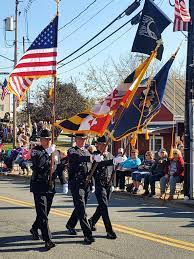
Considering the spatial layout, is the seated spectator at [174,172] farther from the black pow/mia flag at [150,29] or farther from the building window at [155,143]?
the building window at [155,143]

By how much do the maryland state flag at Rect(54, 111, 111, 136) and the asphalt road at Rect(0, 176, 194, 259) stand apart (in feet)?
6.18

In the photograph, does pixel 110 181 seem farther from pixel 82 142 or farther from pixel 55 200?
pixel 55 200

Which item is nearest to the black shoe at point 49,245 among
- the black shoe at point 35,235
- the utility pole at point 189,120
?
the black shoe at point 35,235

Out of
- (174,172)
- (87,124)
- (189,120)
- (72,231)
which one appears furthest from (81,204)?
(174,172)

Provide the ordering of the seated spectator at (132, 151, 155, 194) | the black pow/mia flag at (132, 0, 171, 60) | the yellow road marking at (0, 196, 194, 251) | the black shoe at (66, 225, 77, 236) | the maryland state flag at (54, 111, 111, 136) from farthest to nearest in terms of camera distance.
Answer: the seated spectator at (132, 151, 155, 194), the black pow/mia flag at (132, 0, 171, 60), the maryland state flag at (54, 111, 111, 136), the black shoe at (66, 225, 77, 236), the yellow road marking at (0, 196, 194, 251)

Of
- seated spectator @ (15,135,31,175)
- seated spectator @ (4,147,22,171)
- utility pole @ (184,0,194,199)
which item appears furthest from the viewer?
seated spectator @ (4,147,22,171)

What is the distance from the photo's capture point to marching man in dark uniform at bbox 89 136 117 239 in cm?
847

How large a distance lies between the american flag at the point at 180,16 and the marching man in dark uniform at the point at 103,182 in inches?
212

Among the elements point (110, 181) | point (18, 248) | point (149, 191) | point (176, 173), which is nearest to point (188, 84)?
point (176, 173)

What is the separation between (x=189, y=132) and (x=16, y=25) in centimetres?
1787

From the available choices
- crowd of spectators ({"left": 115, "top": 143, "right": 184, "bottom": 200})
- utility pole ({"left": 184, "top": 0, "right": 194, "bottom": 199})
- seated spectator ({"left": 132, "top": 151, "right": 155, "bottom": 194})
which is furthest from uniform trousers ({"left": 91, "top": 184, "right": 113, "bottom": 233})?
seated spectator ({"left": 132, "top": 151, "right": 155, "bottom": 194})

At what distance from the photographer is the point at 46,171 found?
8.20 meters

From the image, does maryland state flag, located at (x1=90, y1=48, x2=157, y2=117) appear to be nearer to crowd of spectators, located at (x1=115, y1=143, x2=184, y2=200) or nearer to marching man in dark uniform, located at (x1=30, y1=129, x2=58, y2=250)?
marching man in dark uniform, located at (x1=30, y1=129, x2=58, y2=250)

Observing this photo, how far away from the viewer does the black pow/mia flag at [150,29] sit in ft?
35.2
